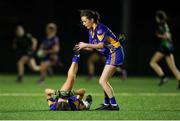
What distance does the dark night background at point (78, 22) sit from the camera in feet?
104

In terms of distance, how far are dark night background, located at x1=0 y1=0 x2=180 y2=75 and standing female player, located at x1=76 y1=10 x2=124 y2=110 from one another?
1720 cm

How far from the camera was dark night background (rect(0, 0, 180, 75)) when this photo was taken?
31828 mm

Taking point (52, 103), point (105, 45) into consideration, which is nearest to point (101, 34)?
point (105, 45)

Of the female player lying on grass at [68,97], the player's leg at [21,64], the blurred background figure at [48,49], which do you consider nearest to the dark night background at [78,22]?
the player's leg at [21,64]

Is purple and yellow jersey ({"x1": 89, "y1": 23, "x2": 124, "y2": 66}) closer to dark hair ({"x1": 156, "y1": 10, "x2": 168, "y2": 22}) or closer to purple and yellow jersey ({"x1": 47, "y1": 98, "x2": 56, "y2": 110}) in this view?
purple and yellow jersey ({"x1": 47, "y1": 98, "x2": 56, "y2": 110})

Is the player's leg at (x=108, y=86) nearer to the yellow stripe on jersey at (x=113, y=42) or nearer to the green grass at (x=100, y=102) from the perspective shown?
the green grass at (x=100, y=102)

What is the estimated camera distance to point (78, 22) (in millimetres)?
33656

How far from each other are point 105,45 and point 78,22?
19932mm

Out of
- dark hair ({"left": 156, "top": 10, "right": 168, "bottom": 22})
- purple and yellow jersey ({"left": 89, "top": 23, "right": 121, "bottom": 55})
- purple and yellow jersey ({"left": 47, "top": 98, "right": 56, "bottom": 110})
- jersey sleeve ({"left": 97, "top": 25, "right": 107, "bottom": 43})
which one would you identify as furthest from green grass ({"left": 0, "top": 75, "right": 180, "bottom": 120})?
dark hair ({"left": 156, "top": 10, "right": 168, "bottom": 22})

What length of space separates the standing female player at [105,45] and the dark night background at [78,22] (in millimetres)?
17204

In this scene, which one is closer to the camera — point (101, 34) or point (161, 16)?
point (101, 34)

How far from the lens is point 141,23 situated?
34.8 meters

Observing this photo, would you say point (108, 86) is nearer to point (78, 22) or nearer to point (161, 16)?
point (161, 16)

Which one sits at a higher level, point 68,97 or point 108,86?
point 108,86
